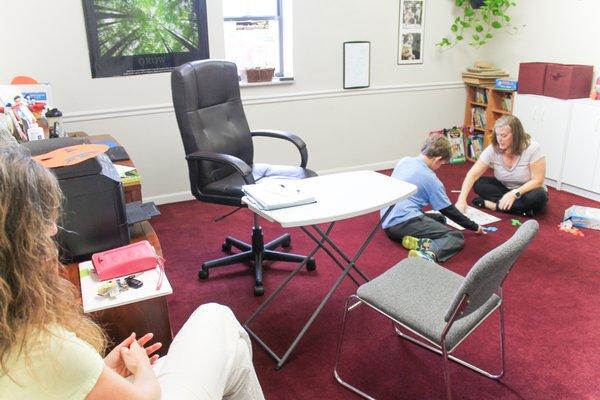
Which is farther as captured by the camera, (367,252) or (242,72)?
(242,72)

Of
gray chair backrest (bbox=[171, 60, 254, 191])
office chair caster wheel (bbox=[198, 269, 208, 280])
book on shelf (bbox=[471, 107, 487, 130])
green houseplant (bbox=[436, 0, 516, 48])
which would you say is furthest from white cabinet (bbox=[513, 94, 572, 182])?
office chair caster wheel (bbox=[198, 269, 208, 280])

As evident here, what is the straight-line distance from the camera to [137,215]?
6.63 ft

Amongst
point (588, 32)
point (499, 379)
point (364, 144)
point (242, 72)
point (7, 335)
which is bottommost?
point (499, 379)

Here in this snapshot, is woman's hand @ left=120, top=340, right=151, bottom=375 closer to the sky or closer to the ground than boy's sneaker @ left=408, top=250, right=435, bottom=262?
closer to the sky

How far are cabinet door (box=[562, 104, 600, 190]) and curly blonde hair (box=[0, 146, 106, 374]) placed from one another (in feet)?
12.8

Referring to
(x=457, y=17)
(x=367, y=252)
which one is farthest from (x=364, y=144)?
(x=367, y=252)

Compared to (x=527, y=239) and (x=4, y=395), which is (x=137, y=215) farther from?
(x=527, y=239)

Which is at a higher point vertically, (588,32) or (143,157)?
(588,32)

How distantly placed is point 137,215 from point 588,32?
3.83 m

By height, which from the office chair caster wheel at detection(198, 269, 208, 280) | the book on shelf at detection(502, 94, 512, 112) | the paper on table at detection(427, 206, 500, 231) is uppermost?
the book on shelf at detection(502, 94, 512, 112)

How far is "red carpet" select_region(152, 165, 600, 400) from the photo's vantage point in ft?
6.55

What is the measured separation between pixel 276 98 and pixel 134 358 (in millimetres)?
3158

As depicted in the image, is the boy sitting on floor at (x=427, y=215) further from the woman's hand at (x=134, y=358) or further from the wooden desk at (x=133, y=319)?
the woman's hand at (x=134, y=358)

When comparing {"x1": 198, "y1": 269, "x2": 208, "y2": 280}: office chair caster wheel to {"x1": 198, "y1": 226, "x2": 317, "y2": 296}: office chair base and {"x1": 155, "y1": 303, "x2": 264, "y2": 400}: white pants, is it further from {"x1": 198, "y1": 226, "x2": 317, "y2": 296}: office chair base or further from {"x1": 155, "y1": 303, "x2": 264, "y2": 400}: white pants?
{"x1": 155, "y1": 303, "x2": 264, "y2": 400}: white pants
